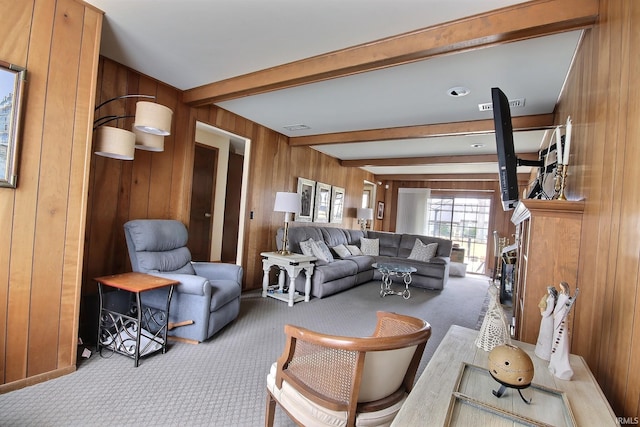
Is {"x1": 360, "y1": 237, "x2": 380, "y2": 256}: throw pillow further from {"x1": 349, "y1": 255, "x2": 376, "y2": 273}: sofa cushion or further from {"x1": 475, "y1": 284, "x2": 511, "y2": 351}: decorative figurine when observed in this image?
{"x1": 475, "y1": 284, "x2": 511, "y2": 351}: decorative figurine

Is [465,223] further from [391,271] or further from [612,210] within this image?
[612,210]

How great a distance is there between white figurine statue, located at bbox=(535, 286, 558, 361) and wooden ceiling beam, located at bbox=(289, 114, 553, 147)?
2900 millimetres

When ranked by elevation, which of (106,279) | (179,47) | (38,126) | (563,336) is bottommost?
(106,279)

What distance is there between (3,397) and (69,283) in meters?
0.67

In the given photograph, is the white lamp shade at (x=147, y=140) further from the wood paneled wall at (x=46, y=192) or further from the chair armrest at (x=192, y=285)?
the chair armrest at (x=192, y=285)

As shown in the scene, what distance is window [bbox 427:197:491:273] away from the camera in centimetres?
810

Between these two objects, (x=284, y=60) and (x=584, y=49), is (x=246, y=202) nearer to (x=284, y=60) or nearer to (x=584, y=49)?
(x=284, y=60)

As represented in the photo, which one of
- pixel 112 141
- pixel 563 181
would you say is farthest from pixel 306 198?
pixel 563 181

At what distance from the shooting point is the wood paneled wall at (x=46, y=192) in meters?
1.81

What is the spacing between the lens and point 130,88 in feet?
9.59

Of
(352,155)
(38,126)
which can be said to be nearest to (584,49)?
(38,126)

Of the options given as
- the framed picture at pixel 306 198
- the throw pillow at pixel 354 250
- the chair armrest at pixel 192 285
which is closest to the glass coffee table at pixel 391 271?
the throw pillow at pixel 354 250

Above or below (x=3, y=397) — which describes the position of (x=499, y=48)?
above

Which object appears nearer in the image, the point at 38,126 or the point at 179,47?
the point at 38,126
